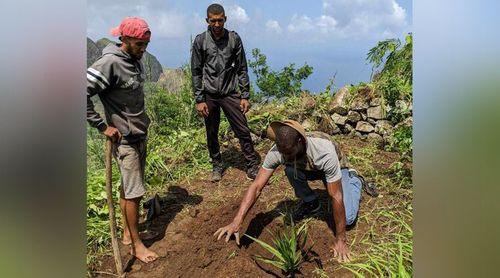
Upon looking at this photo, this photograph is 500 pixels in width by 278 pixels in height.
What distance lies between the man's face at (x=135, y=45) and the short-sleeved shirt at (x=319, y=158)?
1.14 metres

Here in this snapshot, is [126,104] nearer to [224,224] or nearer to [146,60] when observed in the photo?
[224,224]

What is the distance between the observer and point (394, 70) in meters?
5.06

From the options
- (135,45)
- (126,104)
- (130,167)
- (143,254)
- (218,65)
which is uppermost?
(218,65)

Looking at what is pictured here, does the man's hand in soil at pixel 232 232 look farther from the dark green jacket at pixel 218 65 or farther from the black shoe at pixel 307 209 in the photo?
the dark green jacket at pixel 218 65

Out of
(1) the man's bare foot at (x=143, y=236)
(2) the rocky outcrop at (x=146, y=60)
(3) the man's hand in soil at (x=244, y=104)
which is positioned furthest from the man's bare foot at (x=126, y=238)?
(3) the man's hand in soil at (x=244, y=104)

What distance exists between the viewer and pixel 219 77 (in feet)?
14.2

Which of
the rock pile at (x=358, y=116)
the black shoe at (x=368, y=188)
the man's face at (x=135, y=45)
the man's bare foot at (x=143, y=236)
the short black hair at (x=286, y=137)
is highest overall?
the man's face at (x=135, y=45)

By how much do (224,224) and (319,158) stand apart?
42.6 inches

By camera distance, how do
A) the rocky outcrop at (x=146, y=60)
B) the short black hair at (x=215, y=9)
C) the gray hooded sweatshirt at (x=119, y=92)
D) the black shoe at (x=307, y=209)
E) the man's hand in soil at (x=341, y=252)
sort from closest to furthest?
the gray hooded sweatshirt at (x=119, y=92) < the rocky outcrop at (x=146, y=60) < the man's hand in soil at (x=341, y=252) < the black shoe at (x=307, y=209) < the short black hair at (x=215, y=9)

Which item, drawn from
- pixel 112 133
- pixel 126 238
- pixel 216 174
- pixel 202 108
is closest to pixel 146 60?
pixel 202 108

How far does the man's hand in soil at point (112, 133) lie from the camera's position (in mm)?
2707
